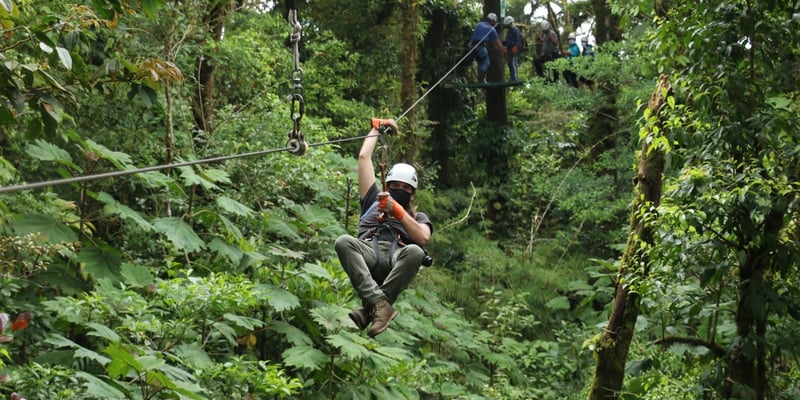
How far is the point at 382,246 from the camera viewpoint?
5262mm

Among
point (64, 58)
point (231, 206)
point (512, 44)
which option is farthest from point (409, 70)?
point (64, 58)

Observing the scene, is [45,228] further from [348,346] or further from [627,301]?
[627,301]

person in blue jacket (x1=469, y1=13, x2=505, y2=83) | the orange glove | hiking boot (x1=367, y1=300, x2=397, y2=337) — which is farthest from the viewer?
person in blue jacket (x1=469, y1=13, x2=505, y2=83)

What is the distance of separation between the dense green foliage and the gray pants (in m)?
0.67

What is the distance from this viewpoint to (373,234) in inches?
207

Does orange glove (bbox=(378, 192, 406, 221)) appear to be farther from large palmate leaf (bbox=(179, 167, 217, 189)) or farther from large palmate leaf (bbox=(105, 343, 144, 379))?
large palmate leaf (bbox=(179, 167, 217, 189))

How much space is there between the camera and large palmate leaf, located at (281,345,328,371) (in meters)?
6.38

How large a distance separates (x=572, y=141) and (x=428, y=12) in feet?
10.6

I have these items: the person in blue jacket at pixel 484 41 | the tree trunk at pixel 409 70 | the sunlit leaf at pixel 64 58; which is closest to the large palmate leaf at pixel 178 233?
the sunlit leaf at pixel 64 58

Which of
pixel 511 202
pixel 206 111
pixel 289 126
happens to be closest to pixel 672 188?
pixel 289 126

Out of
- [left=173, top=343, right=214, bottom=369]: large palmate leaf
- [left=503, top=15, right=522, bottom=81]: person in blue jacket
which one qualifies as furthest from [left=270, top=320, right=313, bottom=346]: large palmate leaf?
[left=503, top=15, right=522, bottom=81]: person in blue jacket

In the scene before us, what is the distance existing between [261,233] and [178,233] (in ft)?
4.90

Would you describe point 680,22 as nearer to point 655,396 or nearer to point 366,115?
point 655,396

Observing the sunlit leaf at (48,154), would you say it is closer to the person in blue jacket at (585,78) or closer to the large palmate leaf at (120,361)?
the large palmate leaf at (120,361)
